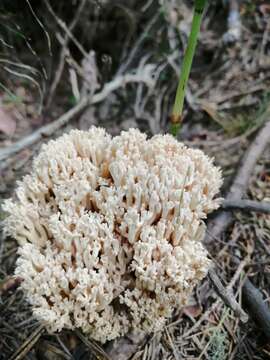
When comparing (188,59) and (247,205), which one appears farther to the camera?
(247,205)

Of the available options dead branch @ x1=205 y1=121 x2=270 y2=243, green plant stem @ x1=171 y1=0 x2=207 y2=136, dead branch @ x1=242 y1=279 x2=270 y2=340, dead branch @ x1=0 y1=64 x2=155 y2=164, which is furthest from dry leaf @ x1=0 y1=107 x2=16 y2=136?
dead branch @ x1=242 y1=279 x2=270 y2=340

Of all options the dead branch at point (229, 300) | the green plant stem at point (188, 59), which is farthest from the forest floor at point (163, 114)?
the green plant stem at point (188, 59)

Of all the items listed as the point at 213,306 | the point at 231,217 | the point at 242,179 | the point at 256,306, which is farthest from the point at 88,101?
the point at 256,306

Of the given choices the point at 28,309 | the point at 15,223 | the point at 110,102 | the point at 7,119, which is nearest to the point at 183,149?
the point at 15,223

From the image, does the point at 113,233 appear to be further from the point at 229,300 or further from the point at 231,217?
the point at 231,217

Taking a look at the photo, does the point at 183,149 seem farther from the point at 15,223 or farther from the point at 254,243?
the point at 15,223
